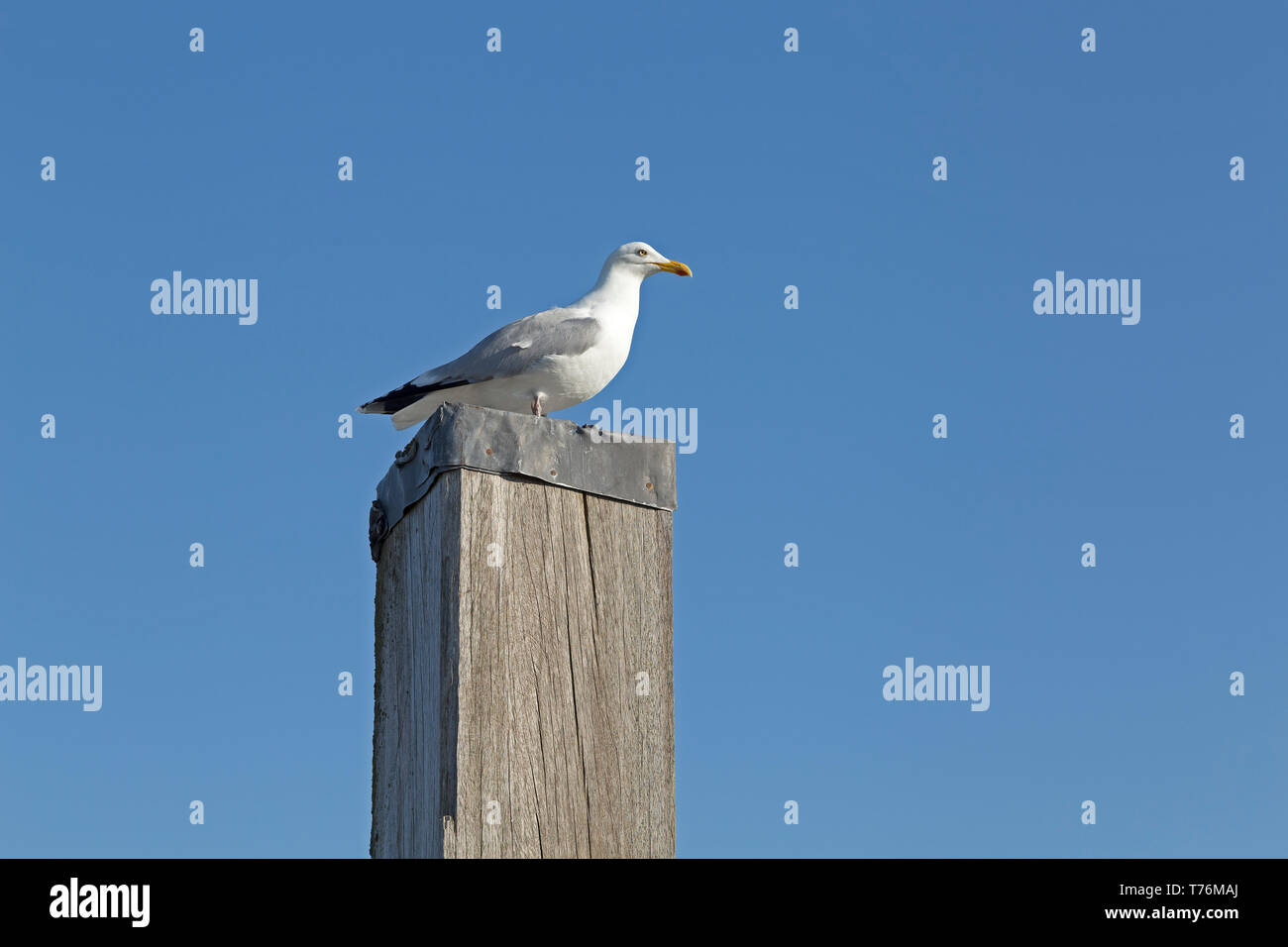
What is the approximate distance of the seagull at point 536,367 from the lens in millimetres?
7254

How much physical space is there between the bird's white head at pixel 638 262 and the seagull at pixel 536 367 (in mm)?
461

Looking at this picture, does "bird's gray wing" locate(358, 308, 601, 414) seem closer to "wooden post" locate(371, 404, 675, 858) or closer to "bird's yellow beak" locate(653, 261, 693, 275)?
"bird's yellow beak" locate(653, 261, 693, 275)

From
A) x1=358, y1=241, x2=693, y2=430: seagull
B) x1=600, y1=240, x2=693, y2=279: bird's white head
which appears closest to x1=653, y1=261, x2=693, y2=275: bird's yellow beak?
x1=600, y1=240, x2=693, y2=279: bird's white head

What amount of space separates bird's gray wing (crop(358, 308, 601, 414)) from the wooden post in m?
3.55

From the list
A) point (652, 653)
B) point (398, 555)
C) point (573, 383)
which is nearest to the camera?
point (652, 653)

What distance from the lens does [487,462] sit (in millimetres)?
3551

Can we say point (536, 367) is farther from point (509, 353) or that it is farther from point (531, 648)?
point (531, 648)

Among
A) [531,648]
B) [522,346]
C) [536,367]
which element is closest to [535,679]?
[531,648]

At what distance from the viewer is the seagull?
7254 millimetres
